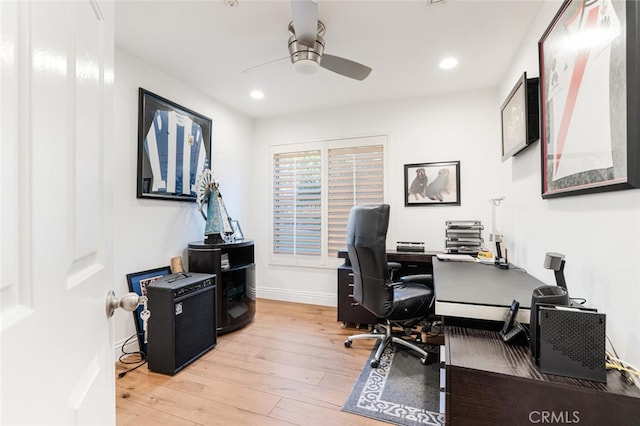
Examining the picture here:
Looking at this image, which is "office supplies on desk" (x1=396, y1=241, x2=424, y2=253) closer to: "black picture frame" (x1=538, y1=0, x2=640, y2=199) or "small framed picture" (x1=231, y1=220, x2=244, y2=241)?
"black picture frame" (x1=538, y1=0, x2=640, y2=199)

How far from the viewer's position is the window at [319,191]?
3.67 metres

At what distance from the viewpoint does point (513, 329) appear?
1185mm

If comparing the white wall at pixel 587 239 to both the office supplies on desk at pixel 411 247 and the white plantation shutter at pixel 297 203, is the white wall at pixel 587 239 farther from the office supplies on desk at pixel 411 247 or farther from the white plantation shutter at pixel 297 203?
the white plantation shutter at pixel 297 203

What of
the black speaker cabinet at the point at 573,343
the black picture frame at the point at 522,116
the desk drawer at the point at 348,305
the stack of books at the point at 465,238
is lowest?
the desk drawer at the point at 348,305

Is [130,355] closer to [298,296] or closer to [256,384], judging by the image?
[256,384]

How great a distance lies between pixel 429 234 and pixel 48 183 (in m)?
3.44

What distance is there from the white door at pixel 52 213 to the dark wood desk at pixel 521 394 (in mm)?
1070

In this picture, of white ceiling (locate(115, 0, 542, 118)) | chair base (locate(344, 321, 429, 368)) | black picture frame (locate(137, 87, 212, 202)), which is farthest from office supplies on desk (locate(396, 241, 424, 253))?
black picture frame (locate(137, 87, 212, 202))

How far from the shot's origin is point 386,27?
213 cm

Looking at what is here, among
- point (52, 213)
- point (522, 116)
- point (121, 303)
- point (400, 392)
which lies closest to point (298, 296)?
point (400, 392)

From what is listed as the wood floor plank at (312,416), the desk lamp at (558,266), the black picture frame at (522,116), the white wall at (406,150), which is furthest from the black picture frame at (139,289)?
the black picture frame at (522,116)

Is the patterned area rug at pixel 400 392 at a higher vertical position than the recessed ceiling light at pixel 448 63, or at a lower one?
lower

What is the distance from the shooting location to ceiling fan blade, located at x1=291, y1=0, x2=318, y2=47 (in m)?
1.53

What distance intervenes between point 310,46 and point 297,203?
7.74 ft
